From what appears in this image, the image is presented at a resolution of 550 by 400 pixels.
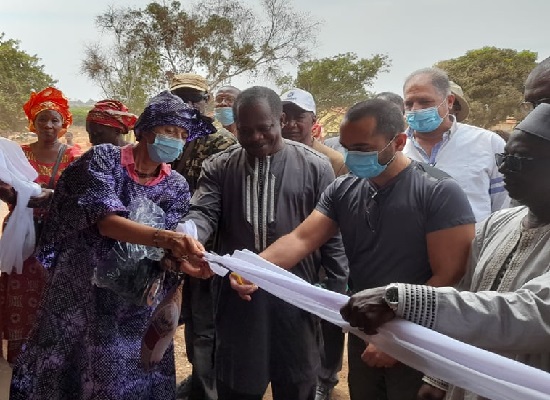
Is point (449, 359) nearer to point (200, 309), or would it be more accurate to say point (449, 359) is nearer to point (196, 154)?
point (200, 309)

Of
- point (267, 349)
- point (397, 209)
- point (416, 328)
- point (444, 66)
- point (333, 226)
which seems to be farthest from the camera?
point (444, 66)

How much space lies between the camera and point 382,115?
2.49 meters

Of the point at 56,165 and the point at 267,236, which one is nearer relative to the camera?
the point at 267,236

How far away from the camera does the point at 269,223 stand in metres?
3.05

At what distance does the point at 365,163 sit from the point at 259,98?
0.92 meters

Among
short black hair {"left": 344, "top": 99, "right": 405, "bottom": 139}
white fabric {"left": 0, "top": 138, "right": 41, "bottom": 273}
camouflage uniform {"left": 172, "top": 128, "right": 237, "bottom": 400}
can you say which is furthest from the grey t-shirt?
white fabric {"left": 0, "top": 138, "right": 41, "bottom": 273}

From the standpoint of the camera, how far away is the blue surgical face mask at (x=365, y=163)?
2.46m

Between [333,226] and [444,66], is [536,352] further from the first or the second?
[444,66]

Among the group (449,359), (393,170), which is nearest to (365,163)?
(393,170)

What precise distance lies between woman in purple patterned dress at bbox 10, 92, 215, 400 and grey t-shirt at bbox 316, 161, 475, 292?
0.88 metres

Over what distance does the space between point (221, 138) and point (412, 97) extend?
4.78 feet

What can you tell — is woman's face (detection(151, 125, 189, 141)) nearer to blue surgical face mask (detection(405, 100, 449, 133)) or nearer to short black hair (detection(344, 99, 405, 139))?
short black hair (detection(344, 99, 405, 139))

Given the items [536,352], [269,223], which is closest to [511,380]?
[536,352]

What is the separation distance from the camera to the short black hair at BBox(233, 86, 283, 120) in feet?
10.2
